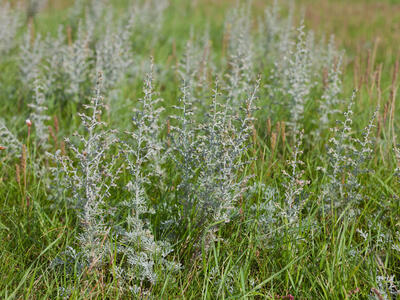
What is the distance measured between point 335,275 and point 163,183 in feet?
4.56

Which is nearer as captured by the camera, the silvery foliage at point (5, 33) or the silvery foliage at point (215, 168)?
the silvery foliage at point (215, 168)

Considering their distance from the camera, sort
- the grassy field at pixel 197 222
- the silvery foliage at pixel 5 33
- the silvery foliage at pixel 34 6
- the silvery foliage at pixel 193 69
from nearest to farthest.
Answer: the grassy field at pixel 197 222
the silvery foliage at pixel 193 69
the silvery foliage at pixel 5 33
the silvery foliage at pixel 34 6

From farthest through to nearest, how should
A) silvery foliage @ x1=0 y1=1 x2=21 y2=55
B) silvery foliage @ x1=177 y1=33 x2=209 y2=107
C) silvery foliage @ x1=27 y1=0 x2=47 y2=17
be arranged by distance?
silvery foliage @ x1=27 y1=0 x2=47 y2=17 < silvery foliage @ x1=0 y1=1 x2=21 y2=55 < silvery foliage @ x1=177 y1=33 x2=209 y2=107

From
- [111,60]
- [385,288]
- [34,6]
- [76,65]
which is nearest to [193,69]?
[111,60]

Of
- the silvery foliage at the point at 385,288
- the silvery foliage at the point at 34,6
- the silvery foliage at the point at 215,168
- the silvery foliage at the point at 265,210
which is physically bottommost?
the silvery foliage at the point at 385,288

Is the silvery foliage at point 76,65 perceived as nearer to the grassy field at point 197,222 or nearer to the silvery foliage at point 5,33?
the grassy field at point 197,222

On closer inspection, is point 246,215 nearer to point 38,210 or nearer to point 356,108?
point 38,210

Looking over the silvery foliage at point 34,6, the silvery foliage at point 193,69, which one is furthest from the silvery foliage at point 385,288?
the silvery foliage at point 34,6

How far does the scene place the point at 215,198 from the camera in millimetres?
2426

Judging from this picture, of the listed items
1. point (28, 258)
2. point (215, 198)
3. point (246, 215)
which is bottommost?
point (28, 258)

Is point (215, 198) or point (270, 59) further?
point (270, 59)

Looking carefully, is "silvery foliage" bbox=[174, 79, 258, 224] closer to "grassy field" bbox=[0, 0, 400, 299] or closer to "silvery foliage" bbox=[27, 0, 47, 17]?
"grassy field" bbox=[0, 0, 400, 299]

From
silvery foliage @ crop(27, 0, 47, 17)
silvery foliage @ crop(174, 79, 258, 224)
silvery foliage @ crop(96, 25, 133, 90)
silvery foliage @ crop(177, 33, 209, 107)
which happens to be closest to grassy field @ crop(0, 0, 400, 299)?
silvery foliage @ crop(174, 79, 258, 224)

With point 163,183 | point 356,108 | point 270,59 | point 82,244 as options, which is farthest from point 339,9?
point 82,244
